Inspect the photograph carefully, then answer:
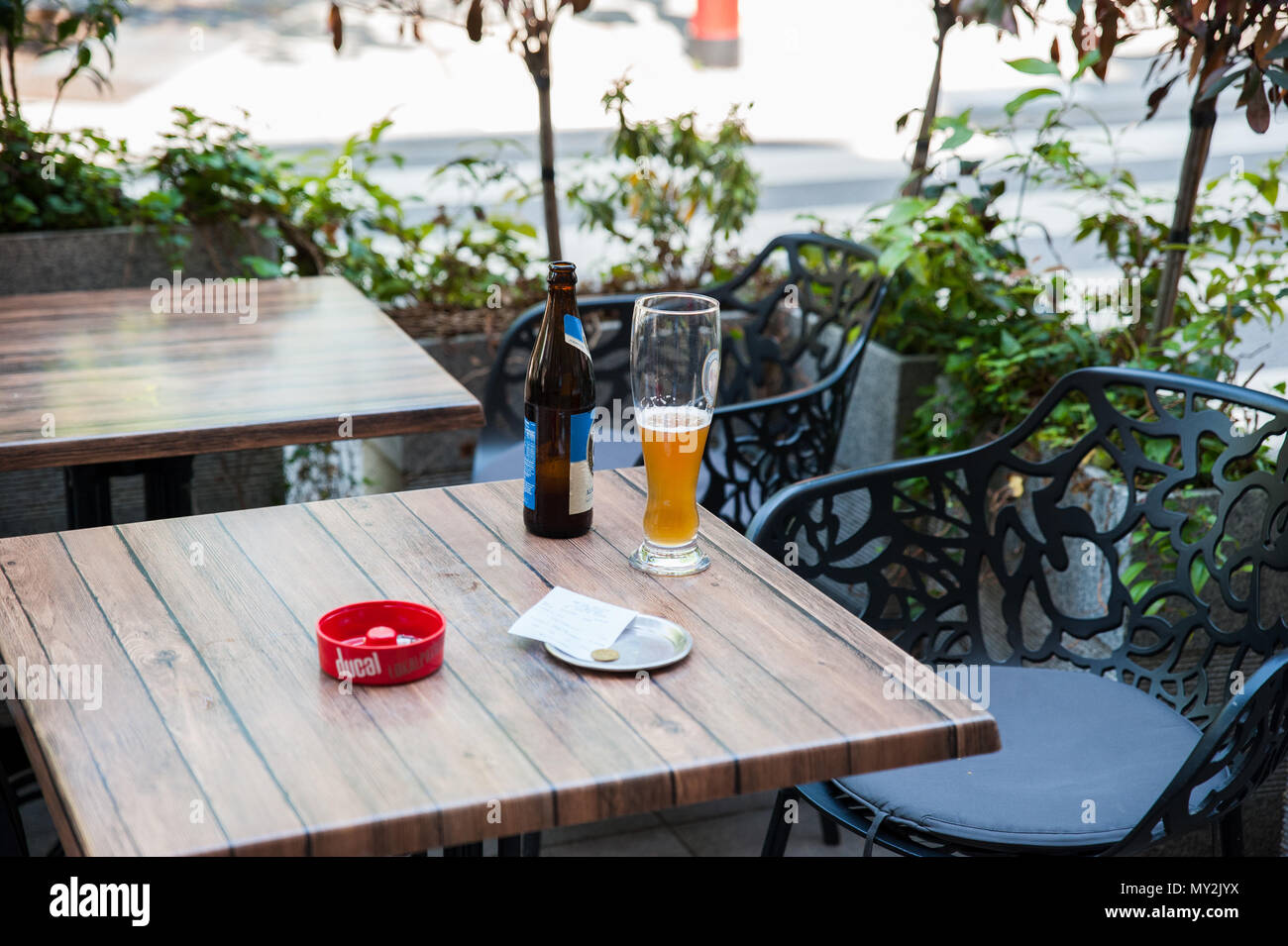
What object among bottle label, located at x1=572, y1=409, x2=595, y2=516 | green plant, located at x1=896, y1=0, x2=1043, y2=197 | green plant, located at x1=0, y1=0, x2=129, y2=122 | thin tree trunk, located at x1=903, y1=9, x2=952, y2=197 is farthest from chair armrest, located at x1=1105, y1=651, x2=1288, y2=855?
green plant, located at x1=0, y1=0, x2=129, y2=122

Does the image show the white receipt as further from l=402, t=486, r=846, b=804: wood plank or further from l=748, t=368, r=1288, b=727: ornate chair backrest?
l=748, t=368, r=1288, b=727: ornate chair backrest

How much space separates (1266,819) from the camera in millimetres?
2488

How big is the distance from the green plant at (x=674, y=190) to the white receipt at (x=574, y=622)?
89.9 inches

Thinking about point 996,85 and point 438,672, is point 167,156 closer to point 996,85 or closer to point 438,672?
point 438,672

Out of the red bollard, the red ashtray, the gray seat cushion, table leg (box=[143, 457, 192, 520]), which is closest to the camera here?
the red ashtray

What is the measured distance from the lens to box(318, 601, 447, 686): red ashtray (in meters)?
1.33

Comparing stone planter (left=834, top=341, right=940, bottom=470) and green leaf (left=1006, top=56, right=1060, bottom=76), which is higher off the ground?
green leaf (left=1006, top=56, right=1060, bottom=76)

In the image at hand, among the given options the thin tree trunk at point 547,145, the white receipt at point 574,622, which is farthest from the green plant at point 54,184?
the white receipt at point 574,622

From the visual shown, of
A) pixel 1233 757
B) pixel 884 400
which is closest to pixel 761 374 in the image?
pixel 884 400

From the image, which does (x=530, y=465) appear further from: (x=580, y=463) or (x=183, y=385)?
(x=183, y=385)

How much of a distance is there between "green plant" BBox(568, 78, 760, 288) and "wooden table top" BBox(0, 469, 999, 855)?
2.08 m

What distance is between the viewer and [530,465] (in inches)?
65.8

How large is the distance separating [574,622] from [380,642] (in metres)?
0.20
